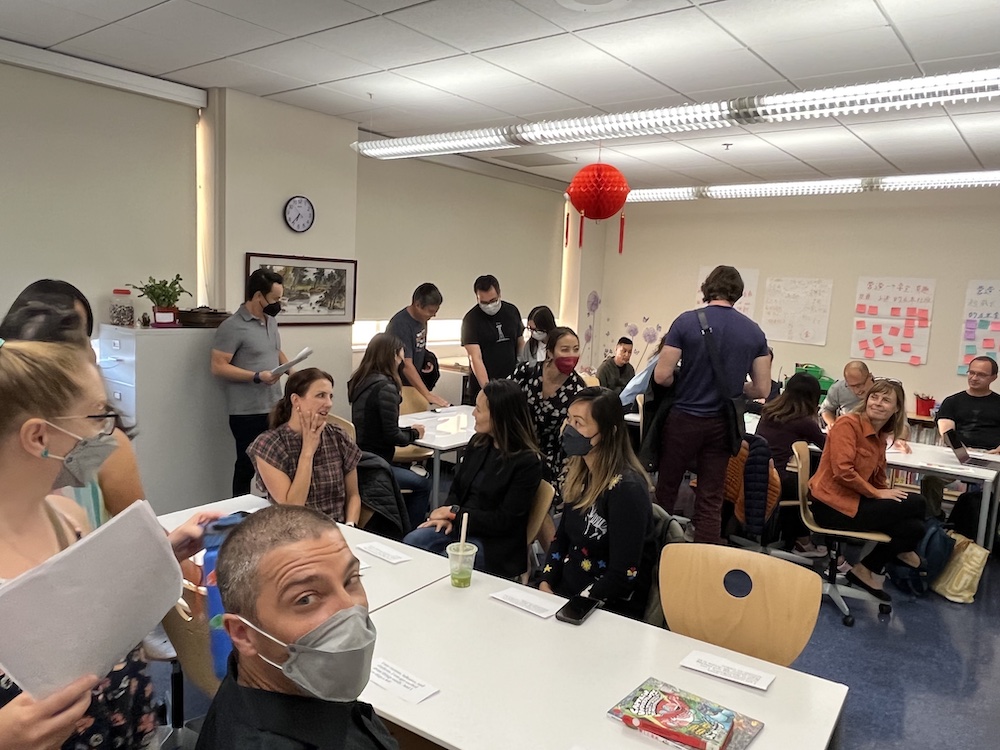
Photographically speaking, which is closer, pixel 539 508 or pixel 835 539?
pixel 539 508

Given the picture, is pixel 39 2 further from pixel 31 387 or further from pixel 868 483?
pixel 868 483

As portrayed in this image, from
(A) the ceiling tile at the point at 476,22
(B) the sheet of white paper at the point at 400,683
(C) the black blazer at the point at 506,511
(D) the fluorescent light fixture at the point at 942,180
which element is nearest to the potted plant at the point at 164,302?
(A) the ceiling tile at the point at 476,22

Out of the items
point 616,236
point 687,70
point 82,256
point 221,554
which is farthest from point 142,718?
point 616,236

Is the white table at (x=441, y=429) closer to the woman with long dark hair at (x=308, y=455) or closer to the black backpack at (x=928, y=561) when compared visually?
the woman with long dark hair at (x=308, y=455)

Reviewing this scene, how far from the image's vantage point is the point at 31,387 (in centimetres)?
114

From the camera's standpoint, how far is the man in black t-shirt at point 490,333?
16.8 ft

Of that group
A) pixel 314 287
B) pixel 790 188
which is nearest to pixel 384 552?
pixel 314 287

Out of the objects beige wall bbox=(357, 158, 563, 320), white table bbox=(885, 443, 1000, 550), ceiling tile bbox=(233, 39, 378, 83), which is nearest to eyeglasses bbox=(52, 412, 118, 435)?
ceiling tile bbox=(233, 39, 378, 83)

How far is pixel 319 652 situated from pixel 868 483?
3530 mm

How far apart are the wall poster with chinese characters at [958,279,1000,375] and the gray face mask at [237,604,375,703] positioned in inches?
283

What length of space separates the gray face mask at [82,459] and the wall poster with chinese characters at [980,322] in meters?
7.36

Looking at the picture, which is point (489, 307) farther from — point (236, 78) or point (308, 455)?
point (308, 455)

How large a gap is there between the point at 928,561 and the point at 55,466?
437 centimetres

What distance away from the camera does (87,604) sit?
3.04 ft
